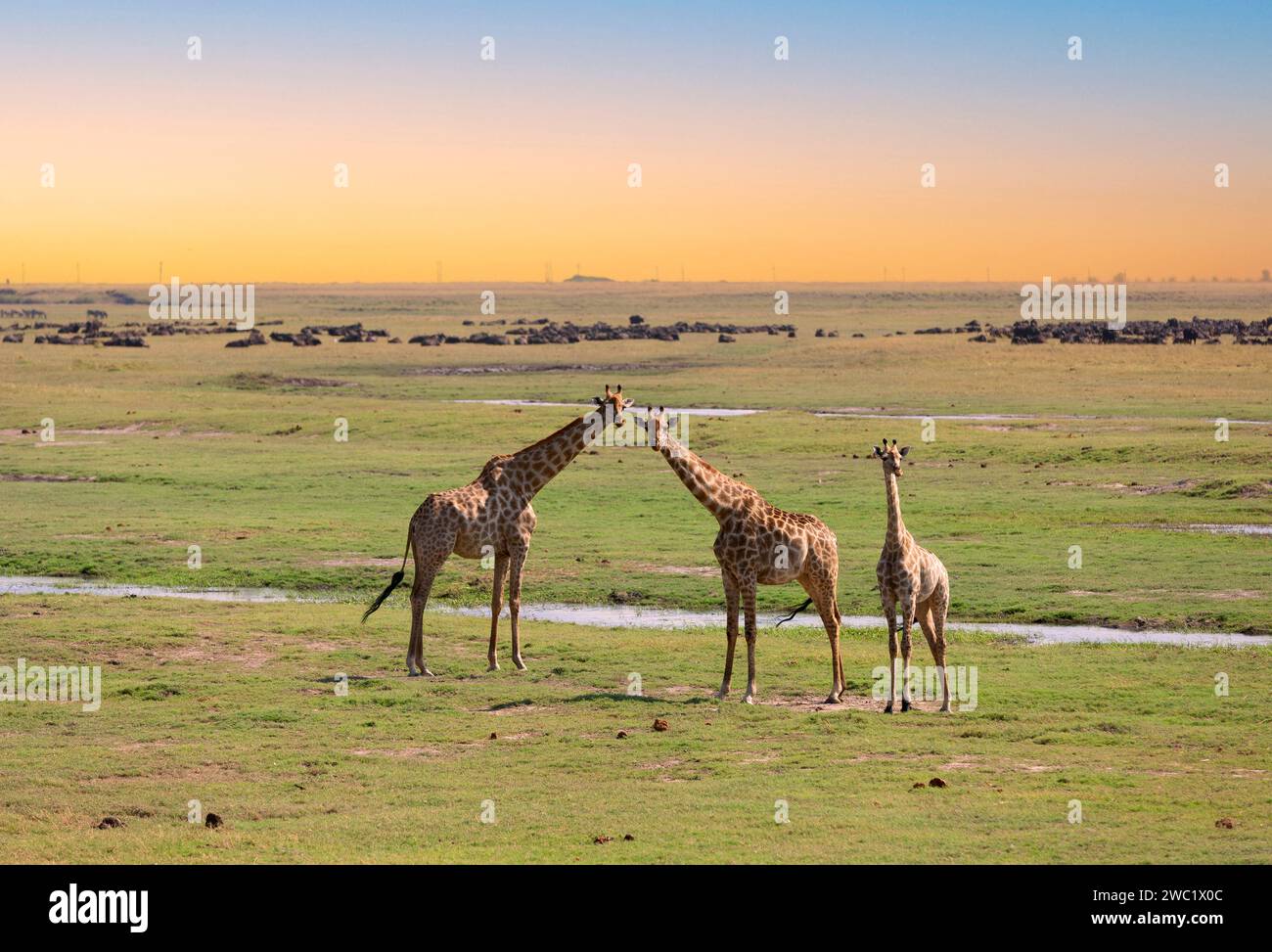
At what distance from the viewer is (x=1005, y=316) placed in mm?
142875

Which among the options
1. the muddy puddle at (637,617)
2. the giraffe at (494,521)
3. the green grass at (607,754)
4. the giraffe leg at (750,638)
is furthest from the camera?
the muddy puddle at (637,617)

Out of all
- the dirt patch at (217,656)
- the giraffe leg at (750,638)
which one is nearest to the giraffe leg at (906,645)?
the giraffe leg at (750,638)

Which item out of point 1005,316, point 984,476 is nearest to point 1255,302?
point 1005,316

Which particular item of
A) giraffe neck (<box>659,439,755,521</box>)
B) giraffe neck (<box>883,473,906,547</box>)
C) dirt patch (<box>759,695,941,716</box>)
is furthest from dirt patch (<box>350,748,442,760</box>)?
giraffe neck (<box>883,473,906,547</box>)

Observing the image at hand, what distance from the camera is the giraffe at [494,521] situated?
59.6 feet

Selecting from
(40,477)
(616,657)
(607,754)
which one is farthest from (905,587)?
(40,477)

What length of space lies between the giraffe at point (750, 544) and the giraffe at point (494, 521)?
159 centimetres

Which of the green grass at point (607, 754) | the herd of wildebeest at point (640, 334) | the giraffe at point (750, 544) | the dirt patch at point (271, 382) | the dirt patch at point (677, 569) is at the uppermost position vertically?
the herd of wildebeest at point (640, 334)

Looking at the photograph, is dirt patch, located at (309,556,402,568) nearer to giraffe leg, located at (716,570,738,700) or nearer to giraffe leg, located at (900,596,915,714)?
giraffe leg, located at (716,570,738,700)

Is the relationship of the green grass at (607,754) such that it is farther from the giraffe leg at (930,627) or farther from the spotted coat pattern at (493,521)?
the spotted coat pattern at (493,521)

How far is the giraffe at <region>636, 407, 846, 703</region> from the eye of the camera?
16.6 m

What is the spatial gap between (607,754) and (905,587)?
339cm

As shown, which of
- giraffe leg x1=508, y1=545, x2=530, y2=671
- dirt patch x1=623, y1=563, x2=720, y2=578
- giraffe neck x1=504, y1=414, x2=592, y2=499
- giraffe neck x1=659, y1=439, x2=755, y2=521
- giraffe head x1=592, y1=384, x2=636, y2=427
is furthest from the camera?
dirt patch x1=623, y1=563, x2=720, y2=578
